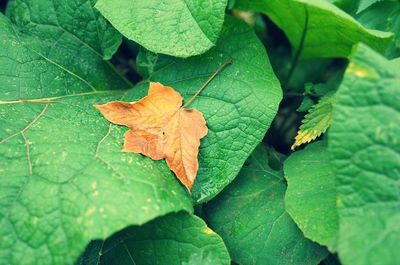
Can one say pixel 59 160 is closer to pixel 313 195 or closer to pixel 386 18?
pixel 313 195

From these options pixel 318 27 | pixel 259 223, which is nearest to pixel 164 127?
pixel 259 223

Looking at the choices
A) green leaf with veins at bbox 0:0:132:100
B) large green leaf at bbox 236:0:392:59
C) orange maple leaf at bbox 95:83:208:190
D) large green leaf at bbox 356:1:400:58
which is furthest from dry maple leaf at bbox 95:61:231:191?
large green leaf at bbox 356:1:400:58

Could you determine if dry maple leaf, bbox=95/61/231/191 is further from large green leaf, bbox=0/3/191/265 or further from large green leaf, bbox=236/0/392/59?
large green leaf, bbox=236/0/392/59

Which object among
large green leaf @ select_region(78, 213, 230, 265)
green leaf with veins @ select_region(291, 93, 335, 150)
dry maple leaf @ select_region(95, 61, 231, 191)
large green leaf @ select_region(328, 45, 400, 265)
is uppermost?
large green leaf @ select_region(328, 45, 400, 265)

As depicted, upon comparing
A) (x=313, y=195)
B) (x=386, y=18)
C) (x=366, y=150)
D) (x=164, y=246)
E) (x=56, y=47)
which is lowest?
(x=164, y=246)

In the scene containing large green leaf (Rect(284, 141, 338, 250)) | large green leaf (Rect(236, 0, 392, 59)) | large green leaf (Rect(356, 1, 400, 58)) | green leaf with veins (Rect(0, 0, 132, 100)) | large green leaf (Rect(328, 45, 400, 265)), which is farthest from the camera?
large green leaf (Rect(356, 1, 400, 58))

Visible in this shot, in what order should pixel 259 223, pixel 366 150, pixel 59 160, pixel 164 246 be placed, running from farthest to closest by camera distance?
pixel 259 223 → pixel 164 246 → pixel 59 160 → pixel 366 150

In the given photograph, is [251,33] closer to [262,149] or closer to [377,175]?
[262,149]
